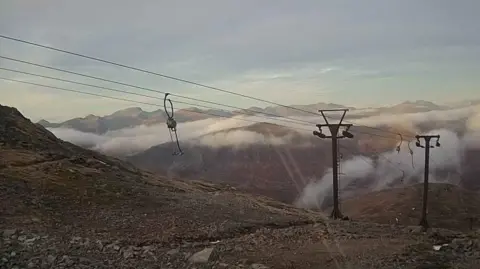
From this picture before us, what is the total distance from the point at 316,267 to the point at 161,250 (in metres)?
6.18

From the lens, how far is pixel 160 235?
867 inches

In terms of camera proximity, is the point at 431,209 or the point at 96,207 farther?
the point at 431,209

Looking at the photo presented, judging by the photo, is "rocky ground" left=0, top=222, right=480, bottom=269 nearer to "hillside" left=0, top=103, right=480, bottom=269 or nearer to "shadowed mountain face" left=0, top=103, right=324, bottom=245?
"hillside" left=0, top=103, right=480, bottom=269

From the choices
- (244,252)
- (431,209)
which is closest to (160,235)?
(244,252)

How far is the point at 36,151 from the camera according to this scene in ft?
144

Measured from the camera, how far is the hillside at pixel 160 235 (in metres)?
17.9

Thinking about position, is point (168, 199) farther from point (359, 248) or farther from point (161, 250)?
point (359, 248)

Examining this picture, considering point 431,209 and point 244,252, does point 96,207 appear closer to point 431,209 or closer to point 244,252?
point 244,252

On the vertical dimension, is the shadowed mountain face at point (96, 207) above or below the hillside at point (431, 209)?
above

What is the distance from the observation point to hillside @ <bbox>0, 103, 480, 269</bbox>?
17.9 m

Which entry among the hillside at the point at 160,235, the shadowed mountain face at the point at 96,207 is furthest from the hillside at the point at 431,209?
the hillside at the point at 160,235

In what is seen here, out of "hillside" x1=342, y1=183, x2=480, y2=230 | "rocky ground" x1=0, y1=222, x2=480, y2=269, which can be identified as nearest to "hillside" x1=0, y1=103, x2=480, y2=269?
"rocky ground" x1=0, y1=222, x2=480, y2=269

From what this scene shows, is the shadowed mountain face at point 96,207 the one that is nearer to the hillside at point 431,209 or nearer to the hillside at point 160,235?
the hillside at point 160,235

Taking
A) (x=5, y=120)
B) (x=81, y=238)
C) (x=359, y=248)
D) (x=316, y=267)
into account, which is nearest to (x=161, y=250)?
(x=81, y=238)
